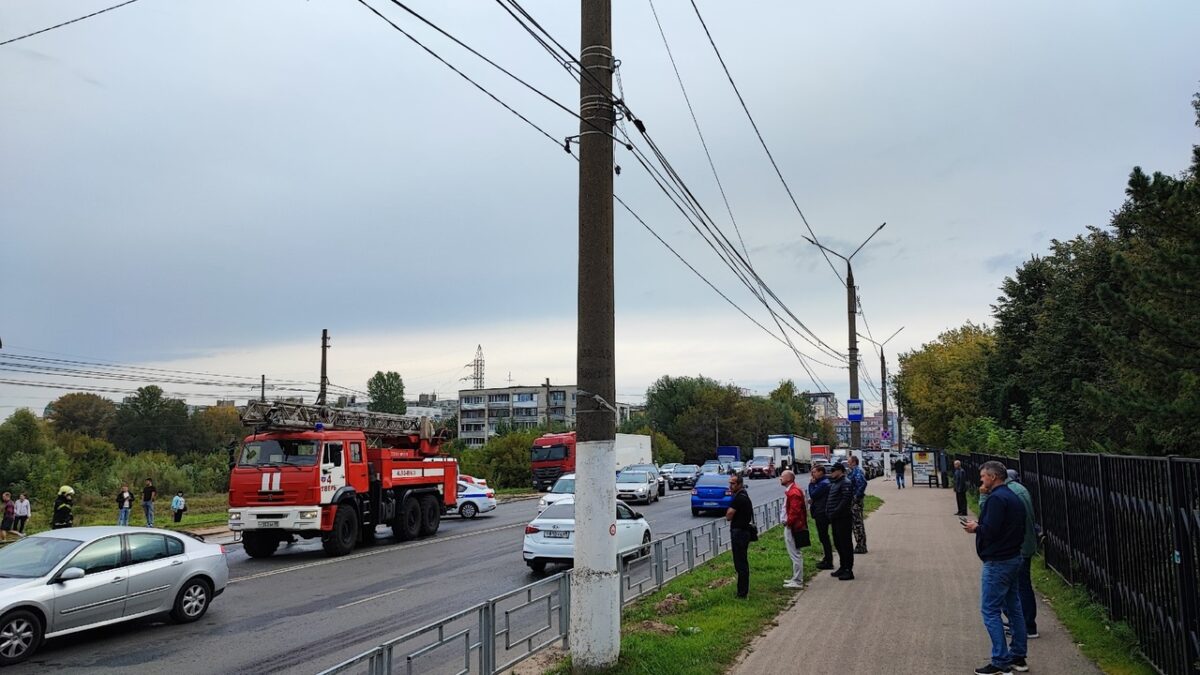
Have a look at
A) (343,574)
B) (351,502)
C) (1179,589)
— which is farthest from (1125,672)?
(351,502)

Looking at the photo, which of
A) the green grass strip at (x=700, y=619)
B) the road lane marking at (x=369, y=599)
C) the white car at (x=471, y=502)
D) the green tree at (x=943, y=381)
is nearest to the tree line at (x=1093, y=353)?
the green tree at (x=943, y=381)

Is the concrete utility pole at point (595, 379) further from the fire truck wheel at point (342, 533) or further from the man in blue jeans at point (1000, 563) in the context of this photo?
the fire truck wheel at point (342, 533)

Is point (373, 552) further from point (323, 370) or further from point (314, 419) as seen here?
point (323, 370)

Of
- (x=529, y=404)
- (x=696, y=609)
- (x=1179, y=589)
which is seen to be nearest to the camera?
(x=1179, y=589)

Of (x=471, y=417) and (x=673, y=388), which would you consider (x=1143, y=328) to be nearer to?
(x=673, y=388)

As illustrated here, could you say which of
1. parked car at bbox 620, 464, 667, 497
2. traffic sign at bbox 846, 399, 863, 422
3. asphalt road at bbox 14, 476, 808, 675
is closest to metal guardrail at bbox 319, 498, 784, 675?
asphalt road at bbox 14, 476, 808, 675

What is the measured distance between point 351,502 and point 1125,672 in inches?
647

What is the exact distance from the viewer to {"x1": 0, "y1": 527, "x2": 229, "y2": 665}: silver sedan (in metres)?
9.53

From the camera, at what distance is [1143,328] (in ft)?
46.4

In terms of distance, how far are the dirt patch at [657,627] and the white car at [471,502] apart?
21745mm

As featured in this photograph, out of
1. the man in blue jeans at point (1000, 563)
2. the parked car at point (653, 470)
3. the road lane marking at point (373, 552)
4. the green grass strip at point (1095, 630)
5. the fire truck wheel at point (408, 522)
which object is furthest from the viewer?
the parked car at point (653, 470)

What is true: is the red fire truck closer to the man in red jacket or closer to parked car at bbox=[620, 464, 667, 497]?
the man in red jacket

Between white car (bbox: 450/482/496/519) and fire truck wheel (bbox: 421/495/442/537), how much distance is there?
620 cm

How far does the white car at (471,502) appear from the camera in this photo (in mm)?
30734
